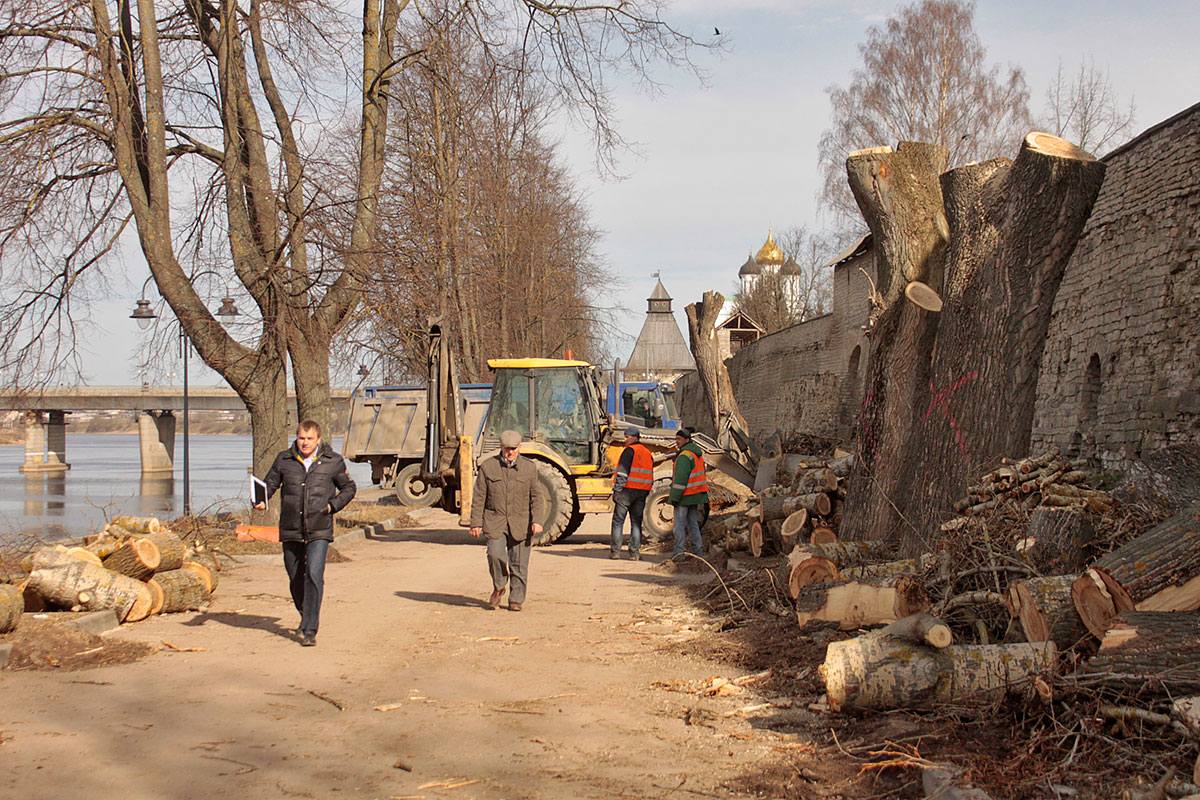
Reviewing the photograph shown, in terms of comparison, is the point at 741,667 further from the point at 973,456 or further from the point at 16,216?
the point at 16,216

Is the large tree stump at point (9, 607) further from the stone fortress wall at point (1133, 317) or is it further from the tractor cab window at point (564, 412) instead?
the tractor cab window at point (564, 412)

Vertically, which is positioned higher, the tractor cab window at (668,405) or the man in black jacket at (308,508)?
the tractor cab window at (668,405)

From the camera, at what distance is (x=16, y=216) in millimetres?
12805

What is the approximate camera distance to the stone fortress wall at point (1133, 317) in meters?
8.24

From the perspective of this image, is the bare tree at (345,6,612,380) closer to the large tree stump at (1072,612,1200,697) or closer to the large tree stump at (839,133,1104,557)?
the large tree stump at (839,133,1104,557)

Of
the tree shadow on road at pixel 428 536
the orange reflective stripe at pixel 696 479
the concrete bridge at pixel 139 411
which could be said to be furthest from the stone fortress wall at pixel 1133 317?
the concrete bridge at pixel 139 411

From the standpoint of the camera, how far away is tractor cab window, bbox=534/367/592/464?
52.1 ft

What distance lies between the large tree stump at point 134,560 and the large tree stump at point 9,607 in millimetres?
1375

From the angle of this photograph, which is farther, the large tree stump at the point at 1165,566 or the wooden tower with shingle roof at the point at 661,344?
the wooden tower with shingle roof at the point at 661,344

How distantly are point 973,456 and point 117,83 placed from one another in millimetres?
10843

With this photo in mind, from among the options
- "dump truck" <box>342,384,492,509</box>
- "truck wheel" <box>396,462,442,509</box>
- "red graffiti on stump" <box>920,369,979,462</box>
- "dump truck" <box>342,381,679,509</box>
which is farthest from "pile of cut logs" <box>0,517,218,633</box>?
"dump truck" <box>342,384,492,509</box>

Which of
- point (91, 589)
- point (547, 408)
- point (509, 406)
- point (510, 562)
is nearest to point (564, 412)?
point (547, 408)

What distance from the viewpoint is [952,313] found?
9625 mm

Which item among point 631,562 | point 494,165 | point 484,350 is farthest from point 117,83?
point 484,350
